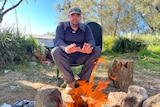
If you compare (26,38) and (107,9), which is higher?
(107,9)

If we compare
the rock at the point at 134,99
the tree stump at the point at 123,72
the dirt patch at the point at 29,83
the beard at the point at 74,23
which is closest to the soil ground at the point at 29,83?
the dirt patch at the point at 29,83

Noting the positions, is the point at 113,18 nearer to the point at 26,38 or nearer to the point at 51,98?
the point at 26,38

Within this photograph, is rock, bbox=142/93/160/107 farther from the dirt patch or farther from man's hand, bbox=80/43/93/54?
the dirt patch

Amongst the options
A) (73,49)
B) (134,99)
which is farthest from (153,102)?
(73,49)

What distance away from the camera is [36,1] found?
218 inches

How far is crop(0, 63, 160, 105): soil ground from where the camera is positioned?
247cm

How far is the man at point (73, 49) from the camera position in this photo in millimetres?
2332

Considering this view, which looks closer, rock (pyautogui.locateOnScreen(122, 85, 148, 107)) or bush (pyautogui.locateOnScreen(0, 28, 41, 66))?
rock (pyautogui.locateOnScreen(122, 85, 148, 107))

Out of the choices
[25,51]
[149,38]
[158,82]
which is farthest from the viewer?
[149,38]

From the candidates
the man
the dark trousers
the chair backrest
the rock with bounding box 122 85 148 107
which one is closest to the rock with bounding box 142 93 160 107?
the rock with bounding box 122 85 148 107

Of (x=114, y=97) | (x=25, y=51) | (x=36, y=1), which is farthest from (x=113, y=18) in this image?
(x=114, y=97)

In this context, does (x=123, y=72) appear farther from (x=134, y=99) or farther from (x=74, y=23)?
(x=134, y=99)

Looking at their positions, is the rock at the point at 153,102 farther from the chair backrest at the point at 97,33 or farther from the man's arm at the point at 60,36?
the chair backrest at the point at 97,33

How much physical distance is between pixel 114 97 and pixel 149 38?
738 centimetres
